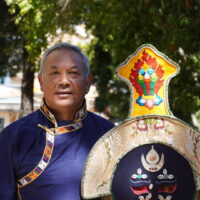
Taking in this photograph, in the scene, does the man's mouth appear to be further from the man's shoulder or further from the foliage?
the foliage

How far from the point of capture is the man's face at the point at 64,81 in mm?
2305

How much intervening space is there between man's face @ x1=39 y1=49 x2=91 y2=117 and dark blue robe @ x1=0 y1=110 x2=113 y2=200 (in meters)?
0.12

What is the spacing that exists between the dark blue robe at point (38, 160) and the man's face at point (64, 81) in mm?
118

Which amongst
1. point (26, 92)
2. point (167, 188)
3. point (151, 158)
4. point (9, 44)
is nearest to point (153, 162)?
point (151, 158)

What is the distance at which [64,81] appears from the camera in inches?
90.2

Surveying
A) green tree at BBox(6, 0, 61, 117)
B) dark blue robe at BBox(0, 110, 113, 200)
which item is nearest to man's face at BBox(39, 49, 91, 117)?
dark blue robe at BBox(0, 110, 113, 200)

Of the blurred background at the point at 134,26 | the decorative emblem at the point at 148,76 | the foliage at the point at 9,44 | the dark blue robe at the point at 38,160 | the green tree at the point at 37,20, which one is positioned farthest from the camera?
the foliage at the point at 9,44

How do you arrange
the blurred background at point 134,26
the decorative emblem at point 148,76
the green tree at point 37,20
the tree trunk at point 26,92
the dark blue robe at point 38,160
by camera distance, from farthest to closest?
the tree trunk at point 26,92
the green tree at point 37,20
the blurred background at point 134,26
the decorative emblem at point 148,76
the dark blue robe at point 38,160

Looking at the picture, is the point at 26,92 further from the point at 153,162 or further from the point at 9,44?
the point at 153,162

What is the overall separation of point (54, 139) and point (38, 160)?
0.39 ft

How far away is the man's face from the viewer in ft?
7.56

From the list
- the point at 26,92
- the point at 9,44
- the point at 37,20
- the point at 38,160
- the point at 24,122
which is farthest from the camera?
the point at 9,44

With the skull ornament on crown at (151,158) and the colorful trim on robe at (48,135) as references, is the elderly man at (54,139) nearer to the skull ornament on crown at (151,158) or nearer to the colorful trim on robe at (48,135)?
the colorful trim on robe at (48,135)

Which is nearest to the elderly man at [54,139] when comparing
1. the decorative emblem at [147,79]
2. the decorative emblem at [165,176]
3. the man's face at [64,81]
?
the man's face at [64,81]
